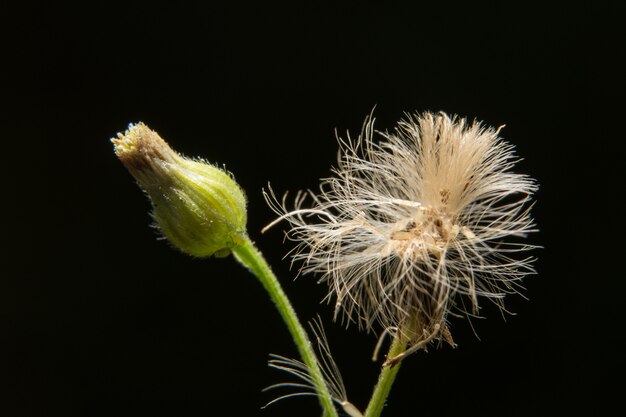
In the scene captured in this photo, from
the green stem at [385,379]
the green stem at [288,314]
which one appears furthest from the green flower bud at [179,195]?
the green stem at [385,379]

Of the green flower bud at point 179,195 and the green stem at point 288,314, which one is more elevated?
the green flower bud at point 179,195

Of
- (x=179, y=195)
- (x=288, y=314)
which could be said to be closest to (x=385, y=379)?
(x=288, y=314)

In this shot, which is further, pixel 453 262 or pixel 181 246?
pixel 181 246

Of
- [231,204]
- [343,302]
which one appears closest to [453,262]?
[343,302]

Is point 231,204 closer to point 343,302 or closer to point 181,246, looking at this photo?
point 181,246

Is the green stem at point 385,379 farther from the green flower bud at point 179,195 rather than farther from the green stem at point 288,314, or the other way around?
the green flower bud at point 179,195

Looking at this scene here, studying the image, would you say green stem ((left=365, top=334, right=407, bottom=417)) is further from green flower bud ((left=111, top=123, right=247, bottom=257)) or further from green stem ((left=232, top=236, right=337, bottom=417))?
green flower bud ((left=111, top=123, right=247, bottom=257))
